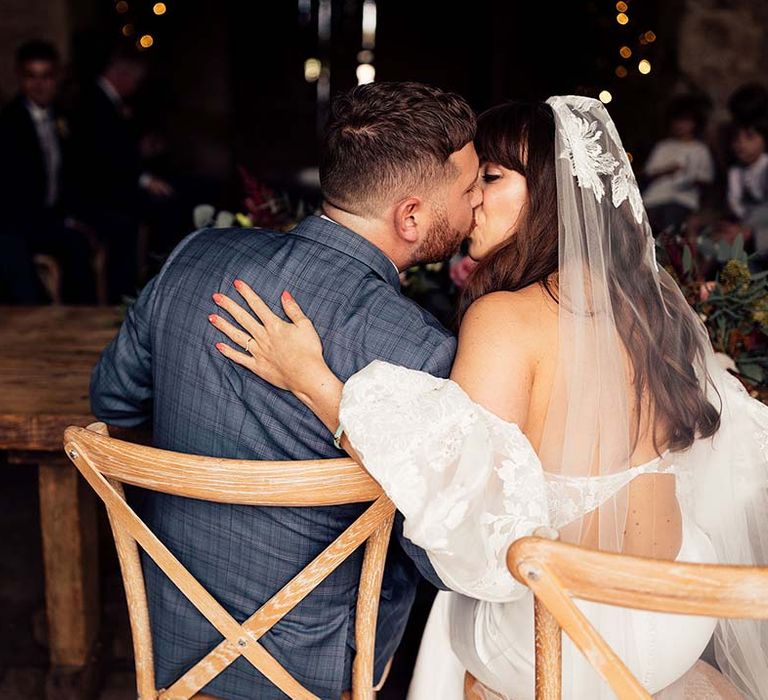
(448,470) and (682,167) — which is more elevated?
(448,470)

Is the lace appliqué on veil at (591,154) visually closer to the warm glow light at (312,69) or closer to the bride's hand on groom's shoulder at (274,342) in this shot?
the bride's hand on groom's shoulder at (274,342)

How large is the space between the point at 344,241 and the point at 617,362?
51cm

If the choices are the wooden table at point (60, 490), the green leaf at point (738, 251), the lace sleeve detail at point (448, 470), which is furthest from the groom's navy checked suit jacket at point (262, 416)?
the green leaf at point (738, 251)

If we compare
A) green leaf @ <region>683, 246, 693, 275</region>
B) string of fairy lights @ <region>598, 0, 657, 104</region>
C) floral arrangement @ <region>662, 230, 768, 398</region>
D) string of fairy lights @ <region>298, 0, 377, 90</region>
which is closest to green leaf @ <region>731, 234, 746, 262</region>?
floral arrangement @ <region>662, 230, 768, 398</region>

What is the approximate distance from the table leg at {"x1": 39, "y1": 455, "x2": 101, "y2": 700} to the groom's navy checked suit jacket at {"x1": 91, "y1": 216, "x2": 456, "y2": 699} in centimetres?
76

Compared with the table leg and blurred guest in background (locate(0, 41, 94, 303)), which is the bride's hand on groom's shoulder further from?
blurred guest in background (locate(0, 41, 94, 303))

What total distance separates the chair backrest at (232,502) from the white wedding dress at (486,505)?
72 millimetres

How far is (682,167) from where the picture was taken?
584cm

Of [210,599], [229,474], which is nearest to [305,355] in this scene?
[229,474]

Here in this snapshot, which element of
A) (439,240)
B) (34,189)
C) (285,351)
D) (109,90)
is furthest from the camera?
(109,90)

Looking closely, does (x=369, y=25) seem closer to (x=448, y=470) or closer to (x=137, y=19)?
(x=137, y=19)

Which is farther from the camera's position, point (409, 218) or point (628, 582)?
point (409, 218)

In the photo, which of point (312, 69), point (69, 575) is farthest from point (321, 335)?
point (312, 69)

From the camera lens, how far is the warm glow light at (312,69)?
37.8 feet
